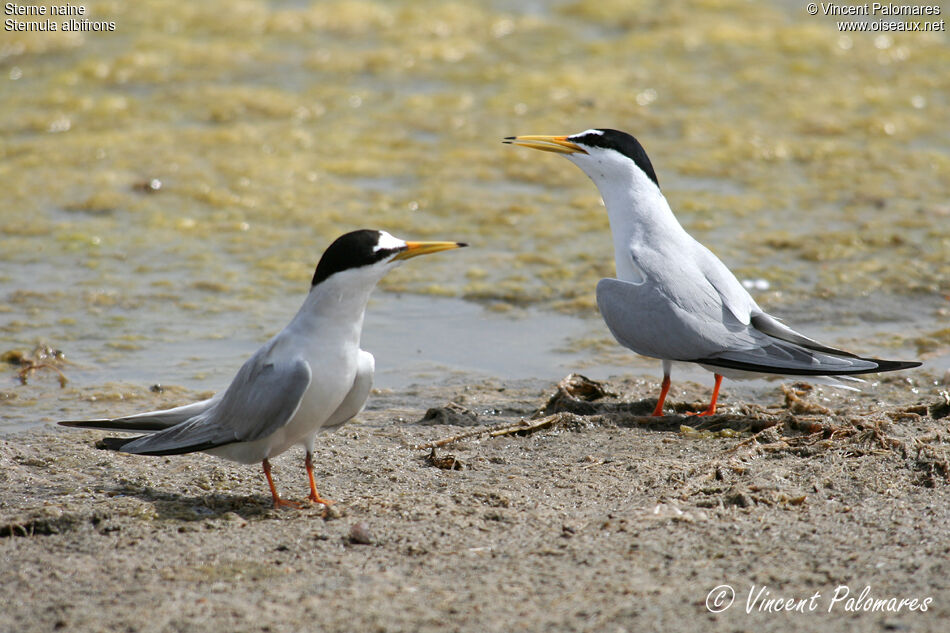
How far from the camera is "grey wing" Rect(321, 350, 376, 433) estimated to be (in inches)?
143

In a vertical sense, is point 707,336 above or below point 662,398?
above

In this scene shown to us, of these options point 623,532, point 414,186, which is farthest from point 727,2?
point 623,532

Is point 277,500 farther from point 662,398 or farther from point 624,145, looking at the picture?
point 624,145

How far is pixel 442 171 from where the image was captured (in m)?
7.45

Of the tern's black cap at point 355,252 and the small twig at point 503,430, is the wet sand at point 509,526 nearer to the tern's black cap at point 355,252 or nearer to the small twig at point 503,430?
the small twig at point 503,430

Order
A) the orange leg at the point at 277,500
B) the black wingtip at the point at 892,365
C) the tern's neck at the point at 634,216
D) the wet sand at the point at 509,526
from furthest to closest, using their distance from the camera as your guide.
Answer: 1. the tern's neck at the point at 634,216
2. the black wingtip at the point at 892,365
3. the orange leg at the point at 277,500
4. the wet sand at the point at 509,526

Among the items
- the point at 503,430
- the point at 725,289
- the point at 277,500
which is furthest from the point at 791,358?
the point at 277,500

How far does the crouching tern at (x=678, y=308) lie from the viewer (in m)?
4.29

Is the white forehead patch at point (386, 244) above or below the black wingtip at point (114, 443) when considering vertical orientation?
above

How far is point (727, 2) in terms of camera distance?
10.1 metres

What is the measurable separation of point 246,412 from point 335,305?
1.43 feet

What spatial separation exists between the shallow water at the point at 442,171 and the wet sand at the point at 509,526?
1.05 meters

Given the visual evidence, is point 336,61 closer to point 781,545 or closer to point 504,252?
point 504,252

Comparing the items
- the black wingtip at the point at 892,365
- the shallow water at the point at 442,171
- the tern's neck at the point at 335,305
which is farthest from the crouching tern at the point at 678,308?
the tern's neck at the point at 335,305
